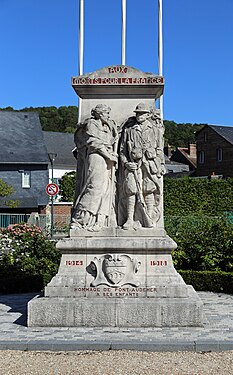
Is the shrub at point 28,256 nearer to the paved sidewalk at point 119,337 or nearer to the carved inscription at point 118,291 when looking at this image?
the paved sidewalk at point 119,337

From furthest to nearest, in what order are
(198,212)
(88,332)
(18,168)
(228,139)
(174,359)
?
(228,139)
(18,168)
(198,212)
(88,332)
(174,359)

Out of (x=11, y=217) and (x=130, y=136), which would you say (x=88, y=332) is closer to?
(x=130, y=136)

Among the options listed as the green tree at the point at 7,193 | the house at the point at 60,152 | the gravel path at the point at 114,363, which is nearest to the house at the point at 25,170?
the green tree at the point at 7,193

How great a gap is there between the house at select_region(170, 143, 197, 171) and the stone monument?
56697mm

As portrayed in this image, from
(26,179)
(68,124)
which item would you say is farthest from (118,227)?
(68,124)

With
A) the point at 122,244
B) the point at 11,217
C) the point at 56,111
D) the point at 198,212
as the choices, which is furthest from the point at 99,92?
the point at 56,111

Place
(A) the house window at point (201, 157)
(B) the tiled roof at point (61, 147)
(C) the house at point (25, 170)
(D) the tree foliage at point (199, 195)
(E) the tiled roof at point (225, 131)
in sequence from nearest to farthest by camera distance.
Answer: (D) the tree foliage at point (199, 195), (C) the house at point (25, 170), (E) the tiled roof at point (225, 131), (A) the house window at point (201, 157), (B) the tiled roof at point (61, 147)

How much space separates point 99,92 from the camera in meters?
8.39

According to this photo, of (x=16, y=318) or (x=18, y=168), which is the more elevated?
(x=18, y=168)

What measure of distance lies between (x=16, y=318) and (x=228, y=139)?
4261cm

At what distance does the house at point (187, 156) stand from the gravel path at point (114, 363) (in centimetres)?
5889

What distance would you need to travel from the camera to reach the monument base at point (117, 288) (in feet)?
24.5

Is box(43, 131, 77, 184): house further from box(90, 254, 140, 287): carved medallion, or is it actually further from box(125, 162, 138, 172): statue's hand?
box(90, 254, 140, 287): carved medallion

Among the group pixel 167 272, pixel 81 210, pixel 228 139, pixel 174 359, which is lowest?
pixel 174 359
